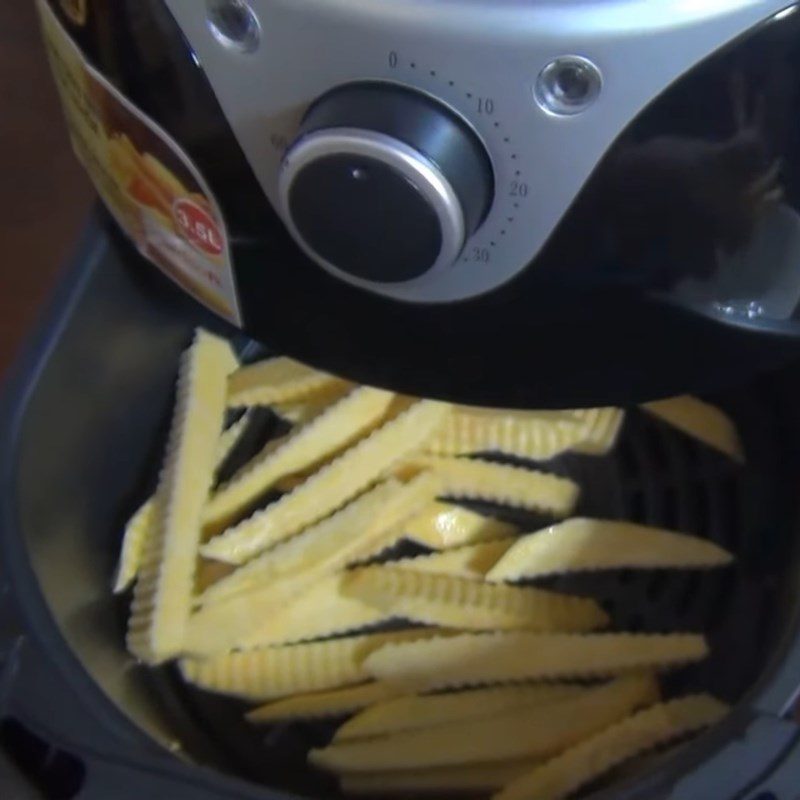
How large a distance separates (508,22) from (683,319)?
138 millimetres

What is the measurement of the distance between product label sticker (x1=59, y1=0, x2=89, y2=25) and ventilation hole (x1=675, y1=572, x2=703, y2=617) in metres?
0.39

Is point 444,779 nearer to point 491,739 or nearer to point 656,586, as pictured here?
point 491,739

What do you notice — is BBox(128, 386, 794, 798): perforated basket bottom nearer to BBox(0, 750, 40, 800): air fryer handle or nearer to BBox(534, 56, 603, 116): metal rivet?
BBox(0, 750, 40, 800): air fryer handle

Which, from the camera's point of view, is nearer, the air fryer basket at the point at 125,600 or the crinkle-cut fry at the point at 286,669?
the air fryer basket at the point at 125,600

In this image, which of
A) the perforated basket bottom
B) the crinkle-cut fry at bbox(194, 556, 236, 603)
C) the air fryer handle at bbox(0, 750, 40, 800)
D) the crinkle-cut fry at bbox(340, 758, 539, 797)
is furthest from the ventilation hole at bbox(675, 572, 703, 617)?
the air fryer handle at bbox(0, 750, 40, 800)

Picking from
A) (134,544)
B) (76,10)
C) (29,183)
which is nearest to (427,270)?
(76,10)

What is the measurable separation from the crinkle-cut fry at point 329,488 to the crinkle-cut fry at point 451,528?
0.12 feet

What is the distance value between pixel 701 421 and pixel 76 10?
363 millimetres

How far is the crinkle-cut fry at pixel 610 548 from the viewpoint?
0.62 meters

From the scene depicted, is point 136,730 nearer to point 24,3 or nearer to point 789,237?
point 789,237

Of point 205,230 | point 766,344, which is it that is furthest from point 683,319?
point 205,230

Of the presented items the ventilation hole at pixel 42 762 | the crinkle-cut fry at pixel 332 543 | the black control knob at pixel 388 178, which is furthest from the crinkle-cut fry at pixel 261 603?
the black control knob at pixel 388 178

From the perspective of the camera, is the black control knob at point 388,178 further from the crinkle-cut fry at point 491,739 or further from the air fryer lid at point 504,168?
the crinkle-cut fry at point 491,739

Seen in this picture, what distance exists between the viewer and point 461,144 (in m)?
0.39
